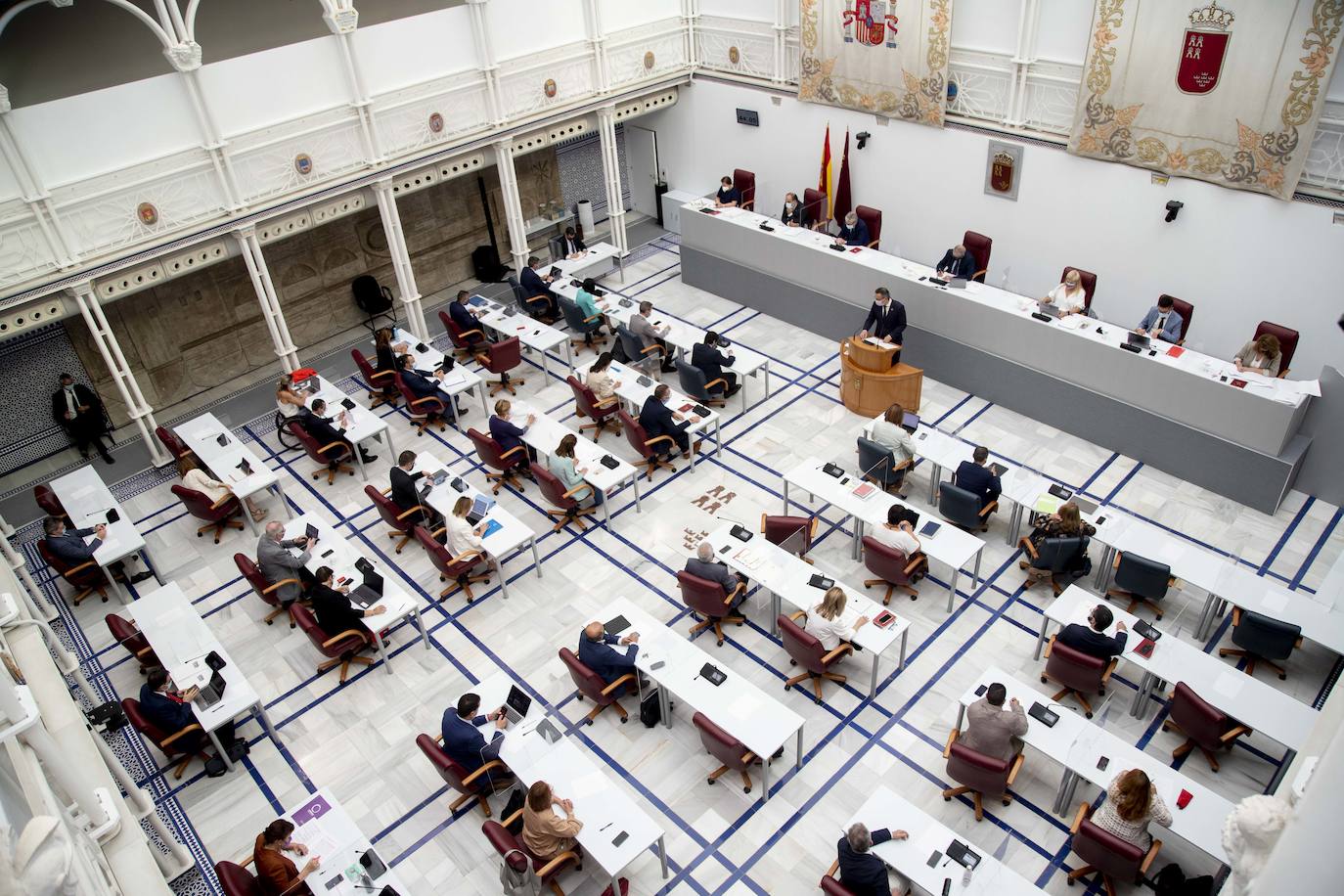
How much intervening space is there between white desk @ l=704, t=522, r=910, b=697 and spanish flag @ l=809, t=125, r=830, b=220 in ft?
27.6

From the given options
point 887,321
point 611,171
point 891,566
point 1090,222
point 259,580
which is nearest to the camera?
point 891,566

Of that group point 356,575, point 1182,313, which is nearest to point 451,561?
point 356,575

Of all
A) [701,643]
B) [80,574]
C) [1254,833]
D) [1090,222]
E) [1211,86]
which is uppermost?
[1211,86]

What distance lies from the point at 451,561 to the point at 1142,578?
297 inches

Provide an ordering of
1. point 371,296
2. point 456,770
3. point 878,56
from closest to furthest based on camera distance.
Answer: point 456,770 < point 878,56 < point 371,296

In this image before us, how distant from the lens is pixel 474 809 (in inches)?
333

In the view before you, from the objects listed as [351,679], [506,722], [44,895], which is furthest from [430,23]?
[44,895]

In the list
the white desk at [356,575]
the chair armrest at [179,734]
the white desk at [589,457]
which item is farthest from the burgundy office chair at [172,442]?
the chair armrest at [179,734]

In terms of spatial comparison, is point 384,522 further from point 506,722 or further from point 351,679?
point 506,722

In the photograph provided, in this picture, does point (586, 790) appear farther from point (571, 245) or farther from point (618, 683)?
point (571, 245)

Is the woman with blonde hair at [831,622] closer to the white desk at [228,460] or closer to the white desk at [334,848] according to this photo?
the white desk at [334,848]

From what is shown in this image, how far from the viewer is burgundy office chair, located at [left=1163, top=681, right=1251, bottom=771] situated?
25.3 feet

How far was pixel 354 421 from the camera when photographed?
498 inches

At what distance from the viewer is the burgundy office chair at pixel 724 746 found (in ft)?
25.1
